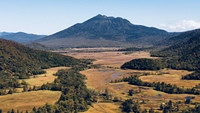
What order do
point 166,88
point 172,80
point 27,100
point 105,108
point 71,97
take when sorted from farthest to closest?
point 172,80 < point 166,88 < point 27,100 < point 71,97 < point 105,108

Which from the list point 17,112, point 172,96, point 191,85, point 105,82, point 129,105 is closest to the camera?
point 17,112

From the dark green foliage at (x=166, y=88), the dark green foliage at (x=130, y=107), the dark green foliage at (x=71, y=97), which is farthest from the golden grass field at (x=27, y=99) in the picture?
the dark green foliage at (x=166, y=88)

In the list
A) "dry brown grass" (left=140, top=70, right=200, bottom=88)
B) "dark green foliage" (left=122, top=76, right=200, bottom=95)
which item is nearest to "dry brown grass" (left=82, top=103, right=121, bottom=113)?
"dark green foliage" (left=122, top=76, right=200, bottom=95)

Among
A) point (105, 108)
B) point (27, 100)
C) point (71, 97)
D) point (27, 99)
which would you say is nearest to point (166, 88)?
point (105, 108)

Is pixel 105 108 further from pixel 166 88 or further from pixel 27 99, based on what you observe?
pixel 166 88

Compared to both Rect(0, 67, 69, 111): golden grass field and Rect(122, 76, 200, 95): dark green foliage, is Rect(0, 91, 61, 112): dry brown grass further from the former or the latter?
Rect(122, 76, 200, 95): dark green foliage

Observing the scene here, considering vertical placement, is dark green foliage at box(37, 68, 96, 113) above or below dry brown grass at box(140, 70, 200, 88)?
below

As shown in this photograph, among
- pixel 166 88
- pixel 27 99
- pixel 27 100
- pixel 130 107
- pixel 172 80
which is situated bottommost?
pixel 27 100

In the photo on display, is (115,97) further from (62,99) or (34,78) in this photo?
(34,78)

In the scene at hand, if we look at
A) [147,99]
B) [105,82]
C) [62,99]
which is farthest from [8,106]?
[105,82]
